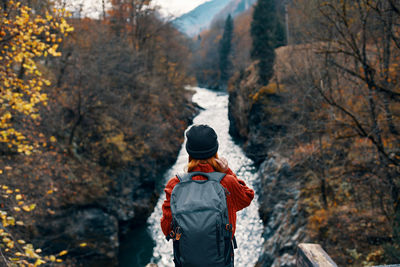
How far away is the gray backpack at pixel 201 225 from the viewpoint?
2121mm

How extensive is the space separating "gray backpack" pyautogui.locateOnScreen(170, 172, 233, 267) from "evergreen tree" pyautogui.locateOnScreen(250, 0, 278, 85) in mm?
22099

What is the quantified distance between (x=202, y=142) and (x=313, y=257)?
129cm

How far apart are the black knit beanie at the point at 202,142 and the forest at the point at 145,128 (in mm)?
2652

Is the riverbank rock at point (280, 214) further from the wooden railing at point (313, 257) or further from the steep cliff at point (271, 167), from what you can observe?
the wooden railing at point (313, 257)

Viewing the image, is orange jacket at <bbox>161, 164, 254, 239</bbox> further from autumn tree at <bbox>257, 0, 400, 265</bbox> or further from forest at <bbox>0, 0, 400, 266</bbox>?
autumn tree at <bbox>257, 0, 400, 265</bbox>

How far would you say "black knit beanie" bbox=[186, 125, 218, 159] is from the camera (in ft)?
7.72

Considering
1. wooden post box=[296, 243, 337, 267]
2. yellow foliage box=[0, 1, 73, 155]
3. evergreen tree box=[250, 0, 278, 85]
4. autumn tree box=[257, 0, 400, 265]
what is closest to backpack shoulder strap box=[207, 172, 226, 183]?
wooden post box=[296, 243, 337, 267]

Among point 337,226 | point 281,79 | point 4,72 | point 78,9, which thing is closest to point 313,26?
point 337,226

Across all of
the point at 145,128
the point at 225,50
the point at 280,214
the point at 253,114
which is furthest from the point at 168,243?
the point at 225,50

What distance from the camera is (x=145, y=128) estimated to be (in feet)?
56.0

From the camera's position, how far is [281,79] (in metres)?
20.0

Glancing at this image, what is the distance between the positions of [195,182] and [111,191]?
37.8ft

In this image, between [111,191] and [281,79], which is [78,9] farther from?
[281,79]

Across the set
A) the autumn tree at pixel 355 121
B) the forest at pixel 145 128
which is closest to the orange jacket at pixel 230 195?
the forest at pixel 145 128
